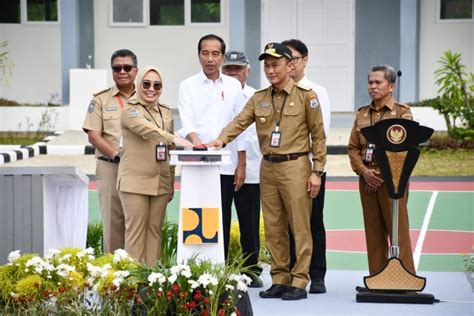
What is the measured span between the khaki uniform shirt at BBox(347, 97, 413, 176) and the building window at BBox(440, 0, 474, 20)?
17.5 m

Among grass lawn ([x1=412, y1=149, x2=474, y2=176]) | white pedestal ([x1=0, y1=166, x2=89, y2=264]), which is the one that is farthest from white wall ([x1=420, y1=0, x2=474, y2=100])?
white pedestal ([x1=0, y1=166, x2=89, y2=264])

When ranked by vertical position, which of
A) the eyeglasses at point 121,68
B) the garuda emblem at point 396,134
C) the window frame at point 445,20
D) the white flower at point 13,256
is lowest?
the white flower at point 13,256

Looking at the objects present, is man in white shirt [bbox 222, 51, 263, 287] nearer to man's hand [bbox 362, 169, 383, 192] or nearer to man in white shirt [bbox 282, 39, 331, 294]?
man in white shirt [bbox 282, 39, 331, 294]

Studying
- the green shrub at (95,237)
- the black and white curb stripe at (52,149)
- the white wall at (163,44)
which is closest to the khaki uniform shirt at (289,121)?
the green shrub at (95,237)

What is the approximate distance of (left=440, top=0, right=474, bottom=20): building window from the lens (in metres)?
27.0

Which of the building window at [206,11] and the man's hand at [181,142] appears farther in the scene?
the building window at [206,11]

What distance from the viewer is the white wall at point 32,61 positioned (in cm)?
2736

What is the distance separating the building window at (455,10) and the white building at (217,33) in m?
0.02

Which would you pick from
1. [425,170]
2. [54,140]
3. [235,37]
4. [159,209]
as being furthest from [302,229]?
[235,37]

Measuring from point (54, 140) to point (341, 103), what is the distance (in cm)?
677

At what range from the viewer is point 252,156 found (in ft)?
34.6

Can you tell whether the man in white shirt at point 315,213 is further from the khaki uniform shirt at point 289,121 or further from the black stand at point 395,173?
the black stand at point 395,173

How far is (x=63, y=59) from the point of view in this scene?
2619 centimetres

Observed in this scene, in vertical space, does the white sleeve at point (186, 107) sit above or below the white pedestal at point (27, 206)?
Answer: above
